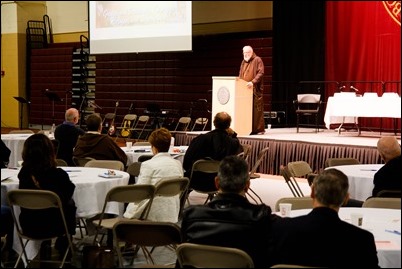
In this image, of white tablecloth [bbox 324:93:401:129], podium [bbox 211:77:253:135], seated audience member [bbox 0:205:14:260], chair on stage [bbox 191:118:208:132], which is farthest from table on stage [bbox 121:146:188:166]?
chair on stage [bbox 191:118:208:132]

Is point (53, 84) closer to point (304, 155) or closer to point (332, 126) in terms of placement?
point (332, 126)

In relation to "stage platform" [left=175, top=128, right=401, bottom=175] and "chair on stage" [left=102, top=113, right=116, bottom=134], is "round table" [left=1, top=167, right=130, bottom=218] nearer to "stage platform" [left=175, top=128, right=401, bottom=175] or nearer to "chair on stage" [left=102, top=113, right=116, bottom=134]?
"stage platform" [left=175, top=128, right=401, bottom=175]

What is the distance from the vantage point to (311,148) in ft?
31.3

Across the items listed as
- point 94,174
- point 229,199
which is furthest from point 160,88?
point 229,199

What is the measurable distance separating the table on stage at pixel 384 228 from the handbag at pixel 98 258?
1266 millimetres

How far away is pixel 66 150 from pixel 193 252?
4.84 metres

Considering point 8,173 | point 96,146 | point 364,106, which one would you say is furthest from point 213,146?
point 364,106

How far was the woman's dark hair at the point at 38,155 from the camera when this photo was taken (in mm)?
4312

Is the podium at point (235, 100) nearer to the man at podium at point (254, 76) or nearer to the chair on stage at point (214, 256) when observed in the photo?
the man at podium at point (254, 76)

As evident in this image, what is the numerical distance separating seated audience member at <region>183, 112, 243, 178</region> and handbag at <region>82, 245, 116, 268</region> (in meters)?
2.28

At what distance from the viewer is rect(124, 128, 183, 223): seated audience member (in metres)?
4.81

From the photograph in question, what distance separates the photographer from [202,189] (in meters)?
6.54

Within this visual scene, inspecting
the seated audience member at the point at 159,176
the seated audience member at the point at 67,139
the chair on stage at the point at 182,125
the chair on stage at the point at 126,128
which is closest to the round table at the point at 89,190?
the seated audience member at the point at 159,176

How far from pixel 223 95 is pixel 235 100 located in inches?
11.6
